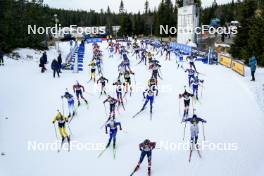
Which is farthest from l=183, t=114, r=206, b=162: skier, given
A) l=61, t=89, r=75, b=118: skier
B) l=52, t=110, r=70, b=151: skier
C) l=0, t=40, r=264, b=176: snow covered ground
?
l=61, t=89, r=75, b=118: skier

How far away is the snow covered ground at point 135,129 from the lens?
12.7m

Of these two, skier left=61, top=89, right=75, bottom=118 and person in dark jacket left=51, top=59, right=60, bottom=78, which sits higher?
person in dark jacket left=51, top=59, right=60, bottom=78

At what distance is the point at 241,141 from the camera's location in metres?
14.6

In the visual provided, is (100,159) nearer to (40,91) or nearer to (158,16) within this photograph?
(40,91)

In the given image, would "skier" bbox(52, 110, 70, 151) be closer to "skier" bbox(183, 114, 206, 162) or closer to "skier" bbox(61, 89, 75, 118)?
"skier" bbox(61, 89, 75, 118)

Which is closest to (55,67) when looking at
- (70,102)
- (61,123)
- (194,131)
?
(70,102)

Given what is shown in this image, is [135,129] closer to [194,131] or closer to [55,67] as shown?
[194,131]

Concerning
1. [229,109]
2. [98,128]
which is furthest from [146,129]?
[229,109]

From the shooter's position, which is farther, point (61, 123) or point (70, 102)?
point (70, 102)

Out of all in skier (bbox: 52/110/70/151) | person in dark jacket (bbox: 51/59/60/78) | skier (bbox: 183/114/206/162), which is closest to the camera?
skier (bbox: 183/114/206/162)

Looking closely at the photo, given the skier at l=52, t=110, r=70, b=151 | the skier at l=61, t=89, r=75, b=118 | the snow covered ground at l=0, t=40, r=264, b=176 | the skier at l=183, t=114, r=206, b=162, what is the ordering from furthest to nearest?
1. the skier at l=61, t=89, r=75, b=118
2. the skier at l=52, t=110, r=70, b=151
3. the skier at l=183, t=114, r=206, b=162
4. the snow covered ground at l=0, t=40, r=264, b=176

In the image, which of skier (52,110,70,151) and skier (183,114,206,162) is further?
skier (52,110,70,151)

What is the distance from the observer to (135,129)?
16.4 metres

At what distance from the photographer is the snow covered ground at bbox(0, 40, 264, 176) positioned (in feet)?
41.7
